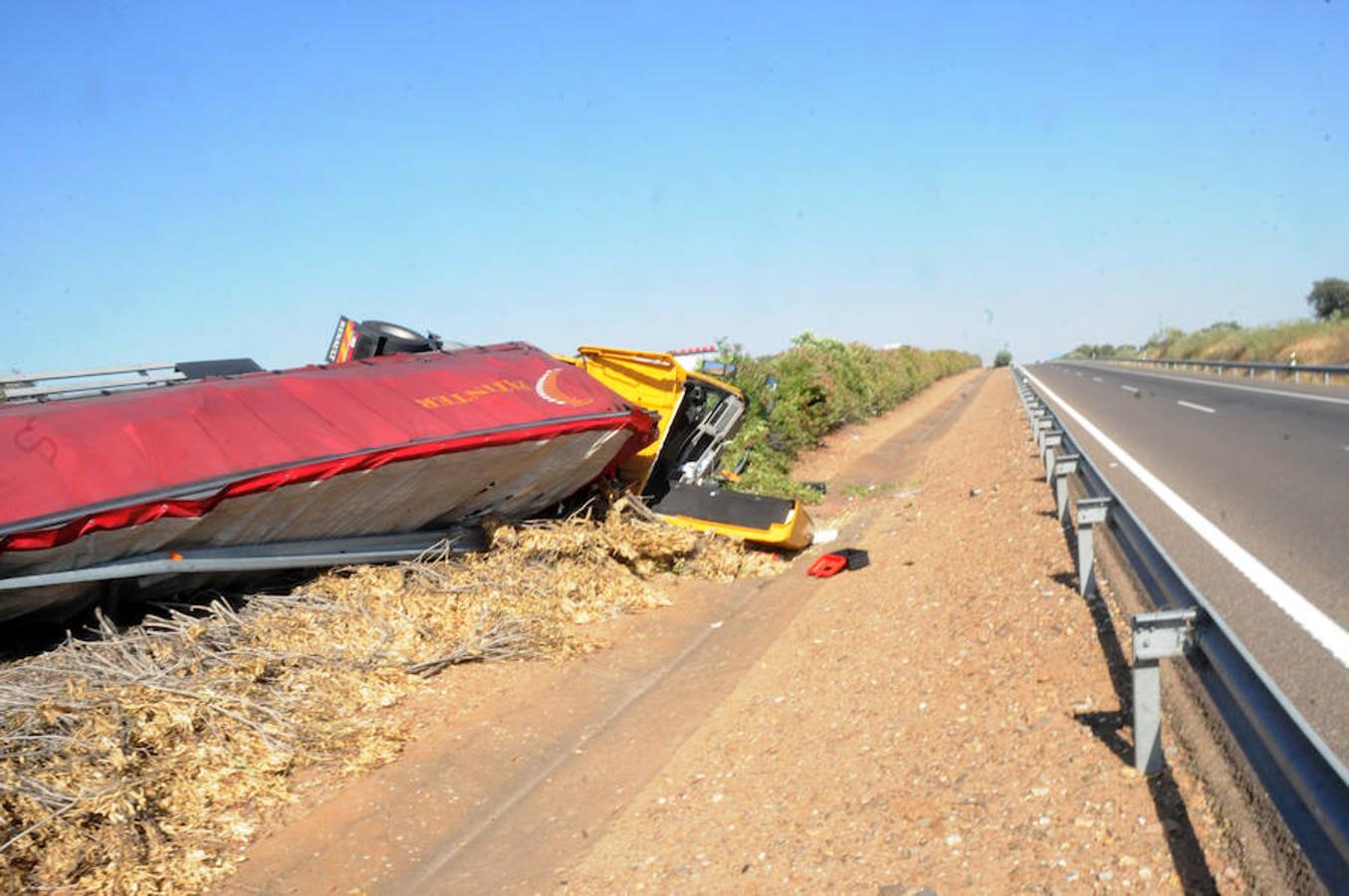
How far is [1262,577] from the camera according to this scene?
283 inches

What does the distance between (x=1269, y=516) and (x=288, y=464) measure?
8359 millimetres

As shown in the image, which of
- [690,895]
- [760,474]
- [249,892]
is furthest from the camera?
[760,474]

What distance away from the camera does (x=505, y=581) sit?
29.0 ft

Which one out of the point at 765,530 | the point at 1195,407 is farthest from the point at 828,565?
the point at 1195,407

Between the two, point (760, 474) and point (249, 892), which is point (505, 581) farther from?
point (760, 474)

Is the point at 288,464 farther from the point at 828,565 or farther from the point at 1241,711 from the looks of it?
the point at 1241,711

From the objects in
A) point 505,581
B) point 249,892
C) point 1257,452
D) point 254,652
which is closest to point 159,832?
point 249,892

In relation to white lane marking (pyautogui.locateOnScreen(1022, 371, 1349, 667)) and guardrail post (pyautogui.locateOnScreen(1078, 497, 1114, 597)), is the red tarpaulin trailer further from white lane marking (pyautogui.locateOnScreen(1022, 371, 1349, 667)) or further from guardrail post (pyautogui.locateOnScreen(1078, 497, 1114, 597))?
white lane marking (pyautogui.locateOnScreen(1022, 371, 1349, 667))

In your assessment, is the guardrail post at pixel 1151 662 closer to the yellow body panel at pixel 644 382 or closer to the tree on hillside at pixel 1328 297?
the yellow body panel at pixel 644 382

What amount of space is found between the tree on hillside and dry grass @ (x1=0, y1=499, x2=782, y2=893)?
2659 inches

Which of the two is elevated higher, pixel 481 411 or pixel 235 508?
pixel 481 411

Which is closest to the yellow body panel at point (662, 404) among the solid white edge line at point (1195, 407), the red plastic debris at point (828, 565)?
the red plastic debris at point (828, 565)

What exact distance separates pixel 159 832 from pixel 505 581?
387cm

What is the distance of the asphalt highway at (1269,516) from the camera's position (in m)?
5.42
